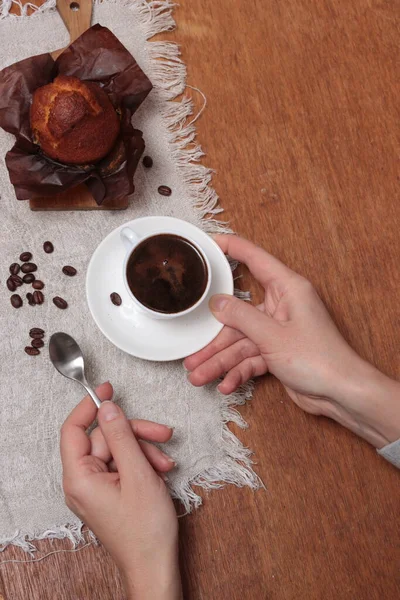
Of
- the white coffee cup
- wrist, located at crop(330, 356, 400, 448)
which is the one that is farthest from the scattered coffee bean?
wrist, located at crop(330, 356, 400, 448)

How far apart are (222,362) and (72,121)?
Result: 59 centimetres

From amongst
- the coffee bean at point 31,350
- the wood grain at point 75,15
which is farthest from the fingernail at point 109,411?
the wood grain at point 75,15

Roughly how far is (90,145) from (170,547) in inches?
32.1

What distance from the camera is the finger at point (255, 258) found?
1.33m

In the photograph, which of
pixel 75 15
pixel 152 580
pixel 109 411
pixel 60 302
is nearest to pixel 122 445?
pixel 109 411

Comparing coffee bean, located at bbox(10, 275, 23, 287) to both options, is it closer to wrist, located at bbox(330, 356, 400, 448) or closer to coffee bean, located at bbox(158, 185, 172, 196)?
coffee bean, located at bbox(158, 185, 172, 196)

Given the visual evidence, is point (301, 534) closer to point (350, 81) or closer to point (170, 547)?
point (170, 547)

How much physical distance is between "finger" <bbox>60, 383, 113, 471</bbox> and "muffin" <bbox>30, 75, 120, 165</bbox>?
1.68 feet

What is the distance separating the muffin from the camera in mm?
1225

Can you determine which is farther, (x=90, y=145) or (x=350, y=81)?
(x=350, y=81)

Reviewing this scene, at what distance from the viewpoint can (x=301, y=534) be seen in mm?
1360

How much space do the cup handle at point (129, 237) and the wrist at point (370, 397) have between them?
1.67 feet

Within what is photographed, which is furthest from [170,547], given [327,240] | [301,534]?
[327,240]

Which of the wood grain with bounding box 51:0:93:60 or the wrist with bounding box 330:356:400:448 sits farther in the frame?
the wood grain with bounding box 51:0:93:60
